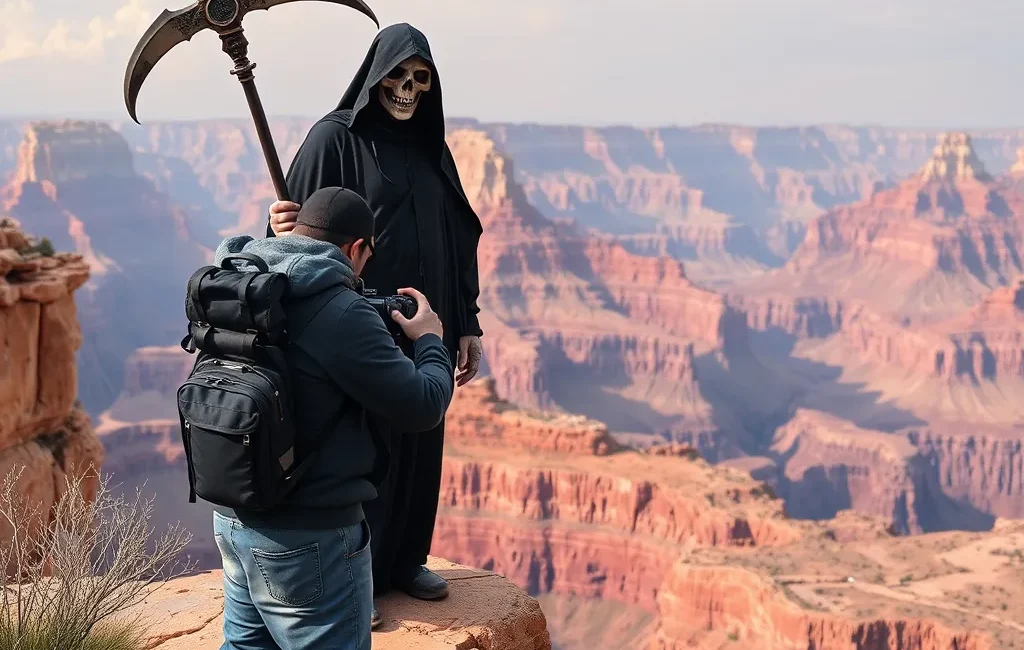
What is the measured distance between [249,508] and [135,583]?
1.50m

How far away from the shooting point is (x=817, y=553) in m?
29.0

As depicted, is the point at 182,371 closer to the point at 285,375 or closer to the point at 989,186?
the point at 285,375

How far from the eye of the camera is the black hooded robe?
4.98 m

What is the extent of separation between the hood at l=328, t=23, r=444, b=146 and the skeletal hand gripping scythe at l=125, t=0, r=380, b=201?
1.58 feet

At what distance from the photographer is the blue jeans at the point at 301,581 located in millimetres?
3482

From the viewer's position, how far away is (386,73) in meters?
4.73

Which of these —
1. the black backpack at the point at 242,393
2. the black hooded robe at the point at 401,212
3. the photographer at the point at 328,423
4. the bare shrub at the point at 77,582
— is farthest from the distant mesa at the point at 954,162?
the black backpack at the point at 242,393

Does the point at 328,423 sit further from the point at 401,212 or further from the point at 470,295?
the point at 470,295

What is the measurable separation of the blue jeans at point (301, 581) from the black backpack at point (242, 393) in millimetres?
202

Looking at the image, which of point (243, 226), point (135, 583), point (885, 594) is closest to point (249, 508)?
point (135, 583)

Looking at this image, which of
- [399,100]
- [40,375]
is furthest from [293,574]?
[40,375]

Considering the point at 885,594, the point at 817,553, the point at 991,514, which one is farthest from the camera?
the point at 991,514

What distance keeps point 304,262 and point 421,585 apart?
2.61 metres

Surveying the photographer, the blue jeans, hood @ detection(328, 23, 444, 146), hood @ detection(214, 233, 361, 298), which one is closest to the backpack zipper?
the photographer
